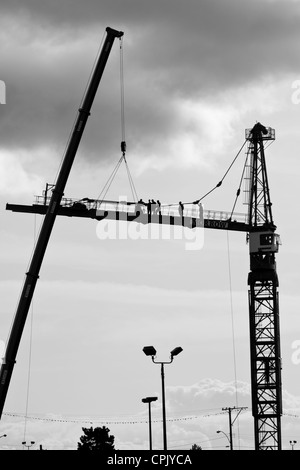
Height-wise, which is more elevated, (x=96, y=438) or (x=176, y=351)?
(x=96, y=438)

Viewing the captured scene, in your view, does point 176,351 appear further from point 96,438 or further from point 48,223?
point 96,438

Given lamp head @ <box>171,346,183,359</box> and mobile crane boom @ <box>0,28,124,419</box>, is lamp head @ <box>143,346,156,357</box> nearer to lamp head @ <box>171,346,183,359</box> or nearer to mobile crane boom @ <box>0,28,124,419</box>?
lamp head @ <box>171,346,183,359</box>

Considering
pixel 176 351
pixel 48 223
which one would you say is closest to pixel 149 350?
pixel 176 351

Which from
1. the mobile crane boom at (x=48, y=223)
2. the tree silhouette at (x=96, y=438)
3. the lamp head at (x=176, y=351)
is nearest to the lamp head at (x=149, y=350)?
the lamp head at (x=176, y=351)

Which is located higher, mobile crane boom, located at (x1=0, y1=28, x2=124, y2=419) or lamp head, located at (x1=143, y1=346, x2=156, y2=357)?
mobile crane boom, located at (x1=0, y1=28, x2=124, y2=419)

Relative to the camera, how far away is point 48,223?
237ft

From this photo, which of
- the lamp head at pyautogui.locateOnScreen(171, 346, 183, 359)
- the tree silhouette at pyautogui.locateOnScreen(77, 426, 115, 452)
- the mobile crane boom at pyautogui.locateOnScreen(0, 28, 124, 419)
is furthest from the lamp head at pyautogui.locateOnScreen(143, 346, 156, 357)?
the tree silhouette at pyautogui.locateOnScreen(77, 426, 115, 452)

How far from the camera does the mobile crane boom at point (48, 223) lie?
67.4 meters

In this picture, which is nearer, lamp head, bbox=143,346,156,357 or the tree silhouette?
lamp head, bbox=143,346,156,357

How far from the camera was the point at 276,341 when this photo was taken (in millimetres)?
139250

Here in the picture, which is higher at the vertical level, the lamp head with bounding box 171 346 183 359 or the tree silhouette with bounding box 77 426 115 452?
the tree silhouette with bounding box 77 426 115 452

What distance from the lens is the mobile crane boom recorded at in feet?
221
